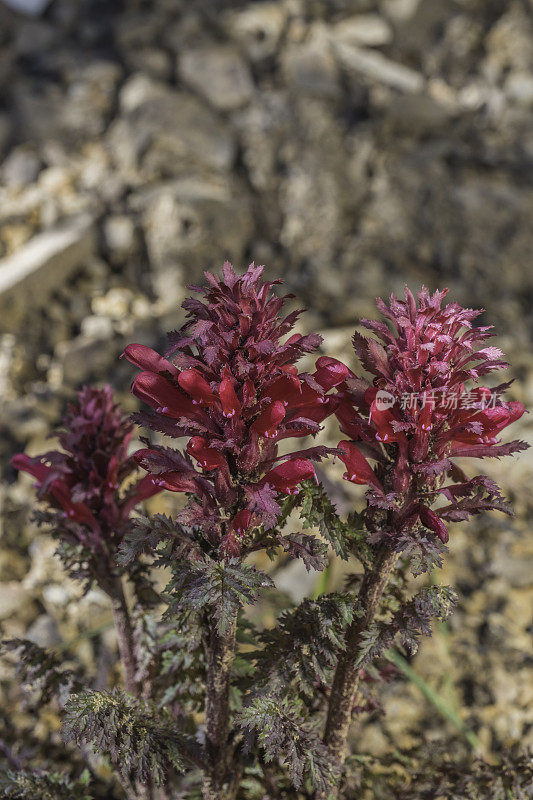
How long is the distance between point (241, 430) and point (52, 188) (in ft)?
16.2

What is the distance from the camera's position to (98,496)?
1922mm

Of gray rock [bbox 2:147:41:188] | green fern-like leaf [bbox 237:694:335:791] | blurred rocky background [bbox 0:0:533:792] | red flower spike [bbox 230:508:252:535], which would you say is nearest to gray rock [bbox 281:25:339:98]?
blurred rocky background [bbox 0:0:533:792]

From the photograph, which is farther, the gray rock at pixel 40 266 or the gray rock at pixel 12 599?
the gray rock at pixel 40 266

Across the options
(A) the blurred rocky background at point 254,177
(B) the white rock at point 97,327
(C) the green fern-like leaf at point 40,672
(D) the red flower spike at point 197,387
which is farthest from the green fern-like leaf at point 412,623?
(B) the white rock at point 97,327

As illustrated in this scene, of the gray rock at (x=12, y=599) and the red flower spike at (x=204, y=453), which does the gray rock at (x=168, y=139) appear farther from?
the red flower spike at (x=204, y=453)

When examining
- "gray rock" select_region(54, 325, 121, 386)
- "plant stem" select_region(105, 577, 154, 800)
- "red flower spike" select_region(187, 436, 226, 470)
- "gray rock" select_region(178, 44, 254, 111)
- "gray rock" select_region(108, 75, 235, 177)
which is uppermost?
"gray rock" select_region(178, 44, 254, 111)

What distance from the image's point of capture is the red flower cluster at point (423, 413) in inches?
58.9

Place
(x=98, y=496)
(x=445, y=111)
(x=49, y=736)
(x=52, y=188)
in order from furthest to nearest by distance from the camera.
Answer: (x=445, y=111) → (x=52, y=188) → (x=49, y=736) → (x=98, y=496)

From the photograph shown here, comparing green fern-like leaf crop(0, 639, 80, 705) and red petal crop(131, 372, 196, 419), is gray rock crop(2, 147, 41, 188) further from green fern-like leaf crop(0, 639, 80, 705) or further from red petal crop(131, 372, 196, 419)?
red petal crop(131, 372, 196, 419)

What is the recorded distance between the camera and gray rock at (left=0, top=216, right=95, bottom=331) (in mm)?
4816

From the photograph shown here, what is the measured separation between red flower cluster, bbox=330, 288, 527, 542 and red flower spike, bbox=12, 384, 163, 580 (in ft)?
2.21

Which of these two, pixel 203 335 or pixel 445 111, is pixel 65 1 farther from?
pixel 203 335

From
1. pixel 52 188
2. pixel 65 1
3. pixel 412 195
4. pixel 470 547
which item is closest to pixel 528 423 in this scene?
pixel 470 547

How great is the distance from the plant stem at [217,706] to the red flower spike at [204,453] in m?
0.43
